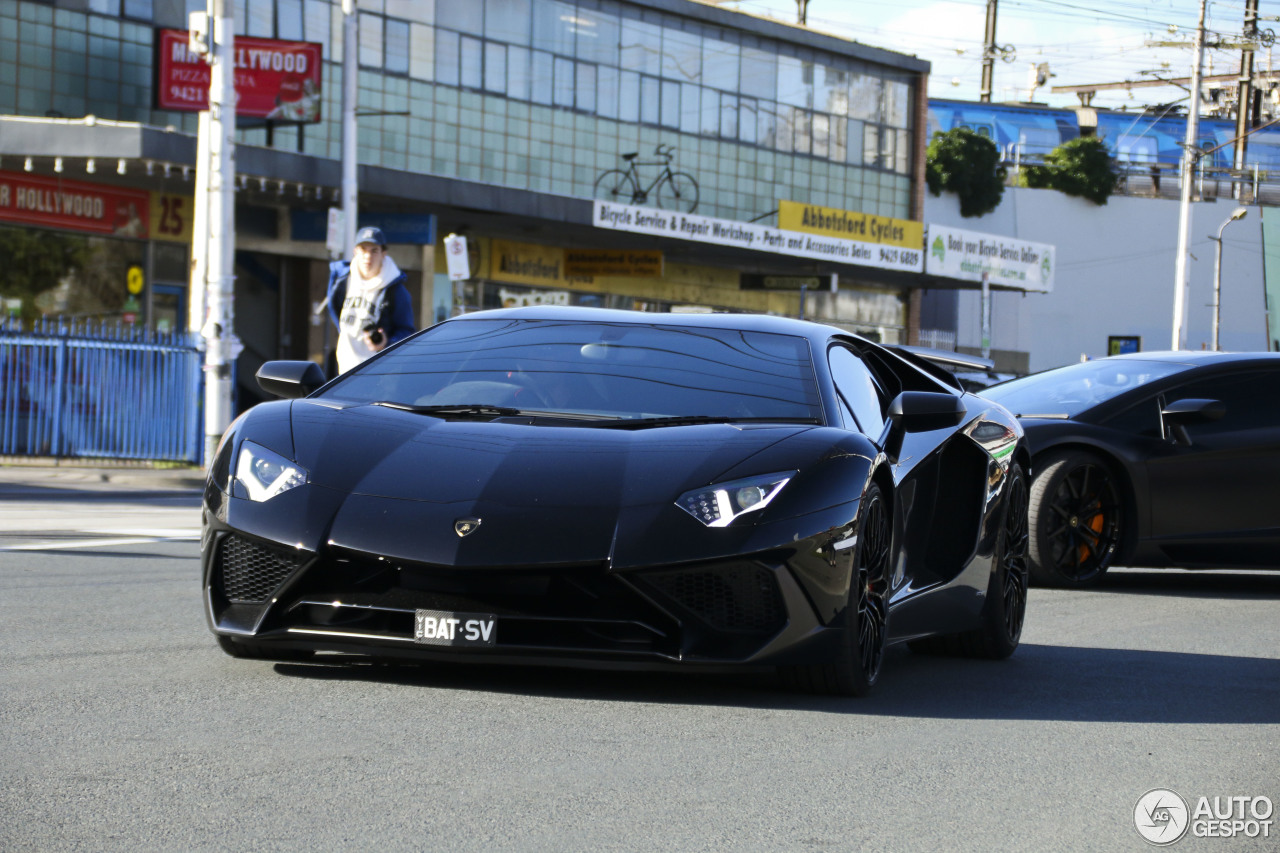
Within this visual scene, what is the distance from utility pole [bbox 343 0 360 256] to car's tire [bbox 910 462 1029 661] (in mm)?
18549

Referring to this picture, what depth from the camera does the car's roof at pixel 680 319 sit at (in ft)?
19.5

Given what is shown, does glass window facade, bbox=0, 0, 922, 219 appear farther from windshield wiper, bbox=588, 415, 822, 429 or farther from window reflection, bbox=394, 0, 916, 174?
windshield wiper, bbox=588, 415, 822, 429

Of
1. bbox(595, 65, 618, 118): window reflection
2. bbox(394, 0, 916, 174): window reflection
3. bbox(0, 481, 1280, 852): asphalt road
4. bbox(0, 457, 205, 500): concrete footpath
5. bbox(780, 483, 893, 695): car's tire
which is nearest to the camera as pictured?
bbox(0, 481, 1280, 852): asphalt road

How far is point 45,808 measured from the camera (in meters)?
3.43

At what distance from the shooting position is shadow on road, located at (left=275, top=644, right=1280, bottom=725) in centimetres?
506

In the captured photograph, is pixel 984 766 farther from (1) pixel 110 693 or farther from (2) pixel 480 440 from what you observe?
(1) pixel 110 693

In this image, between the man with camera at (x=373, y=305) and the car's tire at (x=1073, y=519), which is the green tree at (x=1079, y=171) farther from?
the car's tire at (x=1073, y=519)

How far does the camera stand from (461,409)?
543 centimetres

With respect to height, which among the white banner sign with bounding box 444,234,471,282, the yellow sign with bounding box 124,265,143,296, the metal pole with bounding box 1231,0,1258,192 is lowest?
the yellow sign with bounding box 124,265,143,296

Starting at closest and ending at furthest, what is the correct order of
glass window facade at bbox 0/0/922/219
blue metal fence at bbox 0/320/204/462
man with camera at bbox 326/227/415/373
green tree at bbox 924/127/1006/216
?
1. man with camera at bbox 326/227/415/373
2. blue metal fence at bbox 0/320/204/462
3. glass window facade at bbox 0/0/922/219
4. green tree at bbox 924/127/1006/216

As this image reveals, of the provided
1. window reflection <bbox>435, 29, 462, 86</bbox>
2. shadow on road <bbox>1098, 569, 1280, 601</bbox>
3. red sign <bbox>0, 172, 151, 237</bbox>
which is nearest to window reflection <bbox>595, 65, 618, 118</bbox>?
window reflection <bbox>435, 29, 462, 86</bbox>

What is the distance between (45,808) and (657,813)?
1.24 metres

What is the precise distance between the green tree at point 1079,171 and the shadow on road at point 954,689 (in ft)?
190

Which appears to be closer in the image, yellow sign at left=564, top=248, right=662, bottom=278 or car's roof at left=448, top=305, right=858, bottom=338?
car's roof at left=448, top=305, right=858, bottom=338
